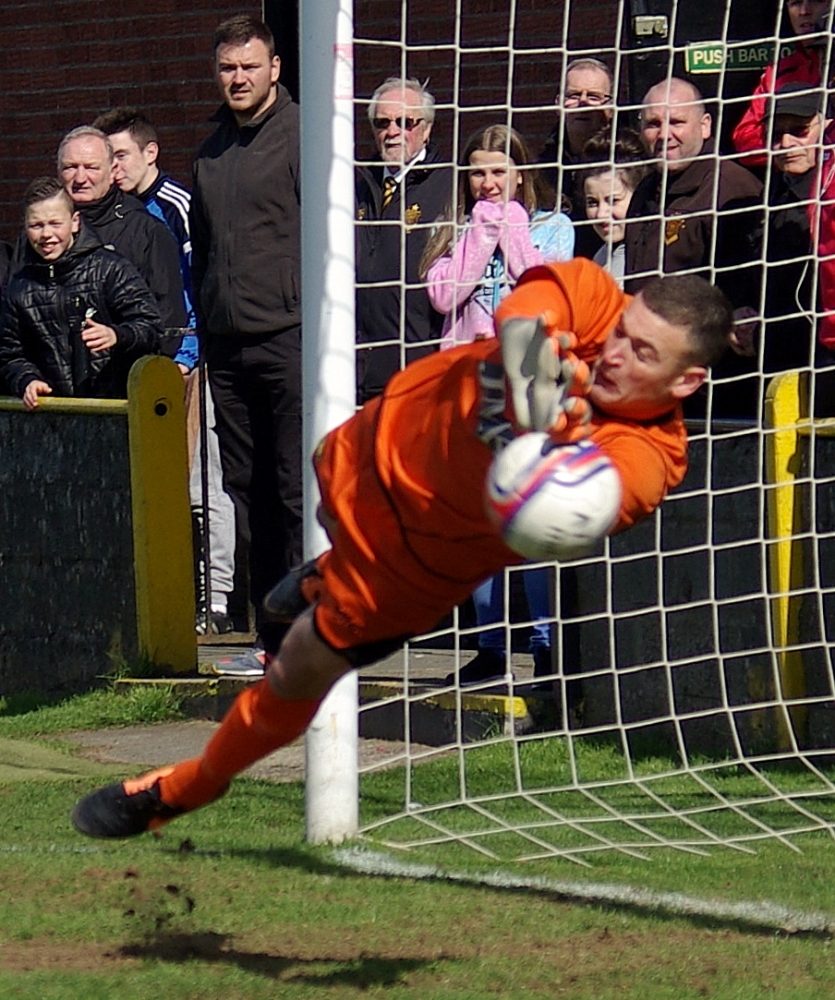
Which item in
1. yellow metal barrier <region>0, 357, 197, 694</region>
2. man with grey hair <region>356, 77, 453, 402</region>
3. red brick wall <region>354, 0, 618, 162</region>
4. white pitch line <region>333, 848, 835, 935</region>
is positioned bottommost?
white pitch line <region>333, 848, 835, 935</region>

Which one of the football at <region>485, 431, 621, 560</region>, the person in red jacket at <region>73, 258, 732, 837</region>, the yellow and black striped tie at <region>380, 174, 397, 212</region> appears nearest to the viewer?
the football at <region>485, 431, 621, 560</region>

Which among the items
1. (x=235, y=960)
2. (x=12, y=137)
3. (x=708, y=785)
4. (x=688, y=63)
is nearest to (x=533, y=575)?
(x=708, y=785)

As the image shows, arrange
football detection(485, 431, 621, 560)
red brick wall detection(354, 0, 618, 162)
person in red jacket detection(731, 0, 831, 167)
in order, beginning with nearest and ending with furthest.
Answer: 1. football detection(485, 431, 621, 560)
2. person in red jacket detection(731, 0, 831, 167)
3. red brick wall detection(354, 0, 618, 162)

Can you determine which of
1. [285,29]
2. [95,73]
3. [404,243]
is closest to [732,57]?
[404,243]

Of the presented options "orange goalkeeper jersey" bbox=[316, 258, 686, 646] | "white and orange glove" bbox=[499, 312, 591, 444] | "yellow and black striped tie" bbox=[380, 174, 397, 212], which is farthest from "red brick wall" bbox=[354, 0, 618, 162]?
"white and orange glove" bbox=[499, 312, 591, 444]

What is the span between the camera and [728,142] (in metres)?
9.62

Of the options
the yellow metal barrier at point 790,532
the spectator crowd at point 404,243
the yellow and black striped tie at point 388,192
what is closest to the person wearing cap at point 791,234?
the spectator crowd at point 404,243

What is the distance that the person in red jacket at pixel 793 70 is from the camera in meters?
8.09

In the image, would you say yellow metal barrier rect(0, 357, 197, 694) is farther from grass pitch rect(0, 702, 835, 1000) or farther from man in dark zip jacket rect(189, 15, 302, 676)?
grass pitch rect(0, 702, 835, 1000)

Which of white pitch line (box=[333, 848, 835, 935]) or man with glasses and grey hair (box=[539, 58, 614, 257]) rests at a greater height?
man with glasses and grey hair (box=[539, 58, 614, 257])

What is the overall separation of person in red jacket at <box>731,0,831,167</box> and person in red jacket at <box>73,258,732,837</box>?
3.19 metres

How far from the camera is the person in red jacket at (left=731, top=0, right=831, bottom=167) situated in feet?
26.6

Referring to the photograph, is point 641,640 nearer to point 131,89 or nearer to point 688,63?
point 688,63

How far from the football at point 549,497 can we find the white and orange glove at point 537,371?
6 centimetres
